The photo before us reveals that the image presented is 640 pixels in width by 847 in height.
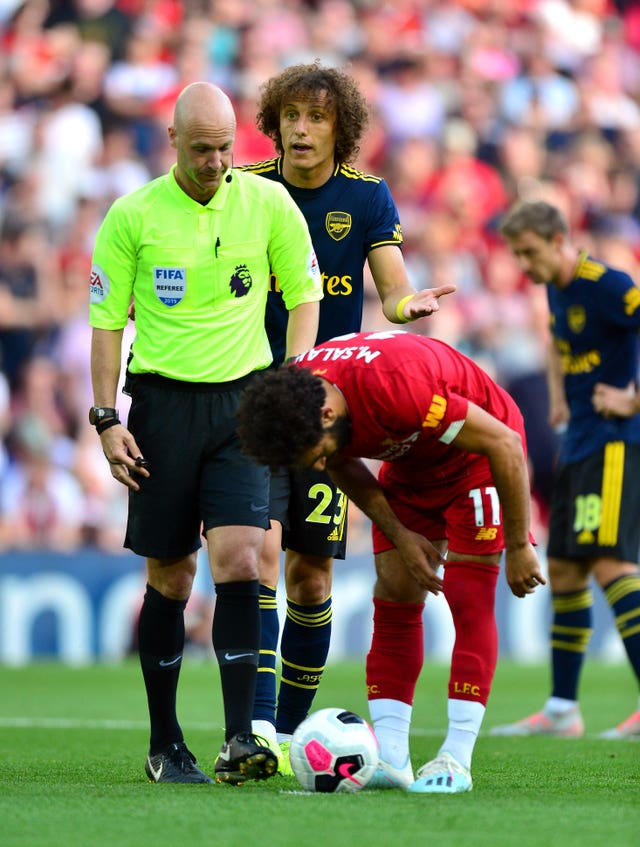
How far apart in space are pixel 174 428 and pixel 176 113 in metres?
1.07

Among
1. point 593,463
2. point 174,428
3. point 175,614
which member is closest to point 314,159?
point 174,428

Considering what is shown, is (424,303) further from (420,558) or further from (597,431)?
(597,431)

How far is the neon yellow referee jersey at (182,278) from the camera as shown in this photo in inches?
197

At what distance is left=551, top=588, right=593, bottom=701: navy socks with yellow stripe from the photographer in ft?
24.5

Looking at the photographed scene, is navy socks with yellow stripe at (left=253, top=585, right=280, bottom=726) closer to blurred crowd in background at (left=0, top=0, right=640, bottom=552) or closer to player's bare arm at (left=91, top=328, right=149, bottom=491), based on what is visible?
player's bare arm at (left=91, top=328, right=149, bottom=491)

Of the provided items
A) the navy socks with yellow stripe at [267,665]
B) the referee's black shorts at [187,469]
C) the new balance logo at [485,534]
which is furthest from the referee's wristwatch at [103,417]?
the new balance logo at [485,534]

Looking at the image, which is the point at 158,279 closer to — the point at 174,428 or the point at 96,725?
the point at 174,428

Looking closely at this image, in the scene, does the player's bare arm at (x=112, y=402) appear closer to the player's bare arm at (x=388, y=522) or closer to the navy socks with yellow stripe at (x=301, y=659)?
the player's bare arm at (x=388, y=522)

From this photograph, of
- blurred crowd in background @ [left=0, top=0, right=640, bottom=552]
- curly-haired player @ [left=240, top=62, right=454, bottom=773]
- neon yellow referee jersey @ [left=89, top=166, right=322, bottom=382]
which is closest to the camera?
neon yellow referee jersey @ [left=89, top=166, right=322, bottom=382]

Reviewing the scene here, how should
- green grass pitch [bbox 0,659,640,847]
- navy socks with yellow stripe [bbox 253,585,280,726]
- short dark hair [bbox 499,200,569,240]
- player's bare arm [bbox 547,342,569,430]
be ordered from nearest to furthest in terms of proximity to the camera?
green grass pitch [bbox 0,659,640,847] < navy socks with yellow stripe [bbox 253,585,280,726] < short dark hair [bbox 499,200,569,240] < player's bare arm [bbox 547,342,569,430]

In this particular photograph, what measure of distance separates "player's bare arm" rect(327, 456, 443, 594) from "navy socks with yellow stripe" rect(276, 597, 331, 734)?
111 centimetres

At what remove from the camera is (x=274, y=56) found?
15414 millimetres

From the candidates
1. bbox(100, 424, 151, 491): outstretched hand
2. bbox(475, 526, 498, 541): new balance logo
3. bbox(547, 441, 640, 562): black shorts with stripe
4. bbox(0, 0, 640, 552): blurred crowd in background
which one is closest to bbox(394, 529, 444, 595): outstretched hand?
Answer: bbox(475, 526, 498, 541): new balance logo

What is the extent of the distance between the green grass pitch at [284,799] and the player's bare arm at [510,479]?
0.70 metres
